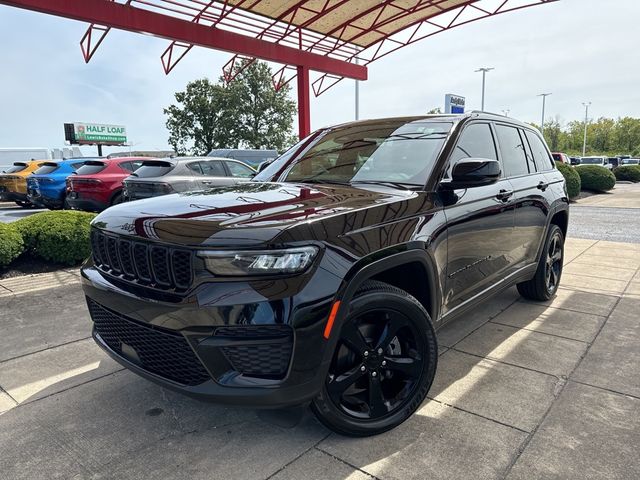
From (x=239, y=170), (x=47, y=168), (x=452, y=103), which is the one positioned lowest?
(x=239, y=170)

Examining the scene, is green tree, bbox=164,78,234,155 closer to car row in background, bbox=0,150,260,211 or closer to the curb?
car row in background, bbox=0,150,260,211

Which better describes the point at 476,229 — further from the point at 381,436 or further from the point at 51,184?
the point at 51,184

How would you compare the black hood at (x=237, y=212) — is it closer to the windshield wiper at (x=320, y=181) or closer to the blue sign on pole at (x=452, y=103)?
the windshield wiper at (x=320, y=181)

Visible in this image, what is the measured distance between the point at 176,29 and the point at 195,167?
6026mm

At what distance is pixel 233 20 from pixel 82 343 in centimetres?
1311

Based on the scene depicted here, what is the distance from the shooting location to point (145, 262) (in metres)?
2.23

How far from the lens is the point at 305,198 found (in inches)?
102

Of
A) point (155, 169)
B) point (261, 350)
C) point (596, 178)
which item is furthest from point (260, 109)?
point (261, 350)

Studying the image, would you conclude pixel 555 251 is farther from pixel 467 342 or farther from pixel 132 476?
pixel 132 476

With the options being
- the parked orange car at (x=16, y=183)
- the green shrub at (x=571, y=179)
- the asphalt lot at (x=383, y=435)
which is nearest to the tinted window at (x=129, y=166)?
the parked orange car at (x=16, y=183)

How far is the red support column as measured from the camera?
17.5 m

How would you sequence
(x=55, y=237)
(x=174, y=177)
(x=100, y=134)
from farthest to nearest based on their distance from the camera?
1. (x=100, y=134)
2. (x=174, y=177)
3. (x=55, y=237)

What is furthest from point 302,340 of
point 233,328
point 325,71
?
point 325,71

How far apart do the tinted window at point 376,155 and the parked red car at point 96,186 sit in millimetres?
8575
